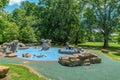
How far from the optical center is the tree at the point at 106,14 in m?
42.2

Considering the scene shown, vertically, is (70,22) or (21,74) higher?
(70,22)

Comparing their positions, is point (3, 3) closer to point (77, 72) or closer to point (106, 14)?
point (77, 72)

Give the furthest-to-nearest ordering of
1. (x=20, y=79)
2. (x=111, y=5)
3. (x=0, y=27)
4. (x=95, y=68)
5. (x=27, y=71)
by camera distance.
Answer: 1. (x=111, y=5)
2. (x=0, y=27)
3. (x=95, y=68)
4. (x=27, y=71)
5. (x=20, y=79)

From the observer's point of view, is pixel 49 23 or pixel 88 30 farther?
pixel 49 23

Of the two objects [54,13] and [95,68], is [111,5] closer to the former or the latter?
[54,13]

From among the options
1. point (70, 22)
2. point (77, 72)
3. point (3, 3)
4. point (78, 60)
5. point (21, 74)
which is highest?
point (3, 3)

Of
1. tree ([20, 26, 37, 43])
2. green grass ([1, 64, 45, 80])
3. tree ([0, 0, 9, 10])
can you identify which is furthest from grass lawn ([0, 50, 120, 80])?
tree ([20, 26, 37, 43])

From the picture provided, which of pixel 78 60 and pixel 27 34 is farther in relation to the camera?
pixel 27 34

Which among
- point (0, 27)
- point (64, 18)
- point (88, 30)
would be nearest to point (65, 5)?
point (64, 18)

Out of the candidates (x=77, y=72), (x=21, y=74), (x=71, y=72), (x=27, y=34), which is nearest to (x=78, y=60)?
(x=77, y=72)

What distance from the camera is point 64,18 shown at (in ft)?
145

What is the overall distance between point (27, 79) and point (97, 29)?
1309 inches

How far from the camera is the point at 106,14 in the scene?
43.4 m

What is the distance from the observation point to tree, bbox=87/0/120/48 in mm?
42228
